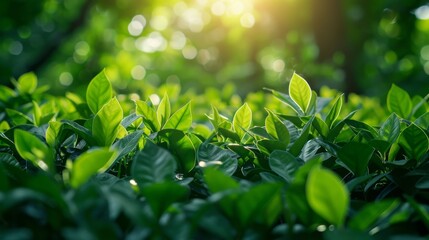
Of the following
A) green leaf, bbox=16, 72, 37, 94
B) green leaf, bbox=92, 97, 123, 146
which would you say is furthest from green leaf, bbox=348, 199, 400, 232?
green leaf, bbox=16, 72, 37, 94

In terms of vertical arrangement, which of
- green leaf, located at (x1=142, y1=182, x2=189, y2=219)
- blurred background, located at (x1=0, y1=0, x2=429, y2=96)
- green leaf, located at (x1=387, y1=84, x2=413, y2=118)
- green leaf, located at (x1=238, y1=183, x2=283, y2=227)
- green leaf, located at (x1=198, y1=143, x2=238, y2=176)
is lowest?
blurred background, located at (x1=0, y1=0, x2=429, y2=96)

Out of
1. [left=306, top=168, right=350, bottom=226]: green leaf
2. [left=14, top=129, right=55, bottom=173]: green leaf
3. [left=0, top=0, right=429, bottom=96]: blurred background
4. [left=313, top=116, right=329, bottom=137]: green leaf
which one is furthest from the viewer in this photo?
[left=0, top=0, right=429, bottom=96]: blurred background

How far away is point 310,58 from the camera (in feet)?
29.7

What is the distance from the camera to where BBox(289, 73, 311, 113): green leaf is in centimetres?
174

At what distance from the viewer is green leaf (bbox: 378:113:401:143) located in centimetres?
151

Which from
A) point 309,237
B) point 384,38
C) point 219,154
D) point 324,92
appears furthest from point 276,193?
point 384,38

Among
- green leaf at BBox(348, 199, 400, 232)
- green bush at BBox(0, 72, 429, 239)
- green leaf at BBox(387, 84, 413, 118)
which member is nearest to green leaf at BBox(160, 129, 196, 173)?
green bush at BBox(0, 72, 429, 239)

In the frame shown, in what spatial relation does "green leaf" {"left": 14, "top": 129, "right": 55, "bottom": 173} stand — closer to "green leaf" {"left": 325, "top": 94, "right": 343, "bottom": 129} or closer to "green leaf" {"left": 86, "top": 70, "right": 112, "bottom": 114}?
"green leaf" {"left": 86, "top": 70, "right": 112, "bottom": 114}

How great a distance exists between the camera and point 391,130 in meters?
1.54

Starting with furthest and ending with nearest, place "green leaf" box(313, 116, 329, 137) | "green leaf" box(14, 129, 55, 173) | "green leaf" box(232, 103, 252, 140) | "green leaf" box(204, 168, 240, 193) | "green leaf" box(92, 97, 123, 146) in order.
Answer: "green leaf" box(232, 103, 252, 140), "green leaf" box(313, 116, 329, 137), "green leaf" box(92, 97, 123, 146), "green leaf" box(14, 129, 55, 173), "green leaf" box(204, 168, 240, 193)

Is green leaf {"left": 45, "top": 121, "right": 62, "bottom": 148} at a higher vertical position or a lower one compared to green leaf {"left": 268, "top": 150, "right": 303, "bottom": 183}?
higher

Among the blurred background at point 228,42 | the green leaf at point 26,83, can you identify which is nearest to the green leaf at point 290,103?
the green leaf at point 26,83

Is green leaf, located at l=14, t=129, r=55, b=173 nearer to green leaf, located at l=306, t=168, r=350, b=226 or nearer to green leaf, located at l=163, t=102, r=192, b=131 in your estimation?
green leaf, located at l=163, t=102, r=192, b=131

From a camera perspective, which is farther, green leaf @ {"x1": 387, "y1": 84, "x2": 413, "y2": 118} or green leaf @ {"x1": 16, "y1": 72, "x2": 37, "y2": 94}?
green leaf @ {"x1": 16, "y1": 72, "x2": 37, "y2": 94}
